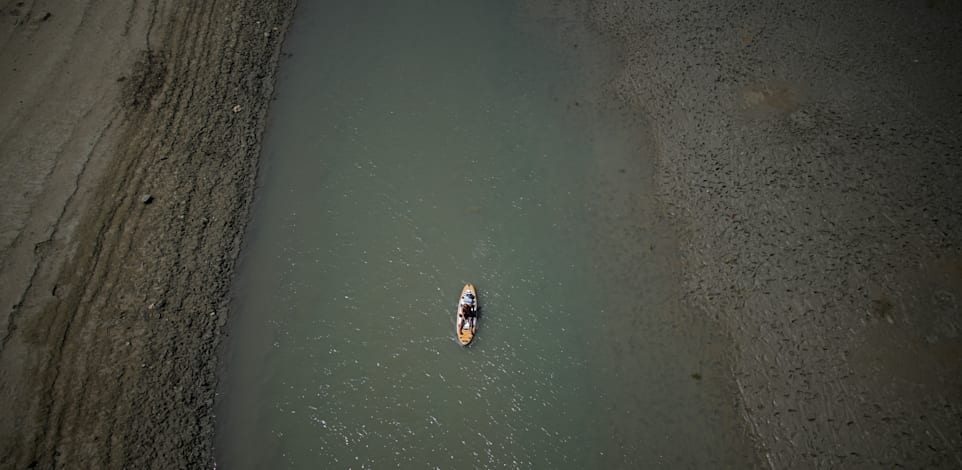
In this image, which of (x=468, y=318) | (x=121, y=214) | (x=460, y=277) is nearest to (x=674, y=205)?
(x=460, y=277)

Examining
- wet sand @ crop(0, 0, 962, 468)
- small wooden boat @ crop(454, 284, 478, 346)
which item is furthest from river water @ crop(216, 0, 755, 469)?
wet sand @ crop(0, 0, 962, 468)

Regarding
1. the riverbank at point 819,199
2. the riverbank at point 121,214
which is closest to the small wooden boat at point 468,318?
the riverbank at point 819,199

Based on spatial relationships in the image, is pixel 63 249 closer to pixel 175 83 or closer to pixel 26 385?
pixel 26 385

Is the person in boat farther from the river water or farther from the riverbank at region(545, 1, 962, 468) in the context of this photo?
the riverbank at region(545, 1, 962, 468)

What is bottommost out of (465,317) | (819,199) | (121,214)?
(819,199)

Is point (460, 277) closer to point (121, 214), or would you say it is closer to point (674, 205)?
point (674, 205)

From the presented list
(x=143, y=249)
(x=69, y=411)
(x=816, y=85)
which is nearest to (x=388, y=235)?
(x=143, y=249)
